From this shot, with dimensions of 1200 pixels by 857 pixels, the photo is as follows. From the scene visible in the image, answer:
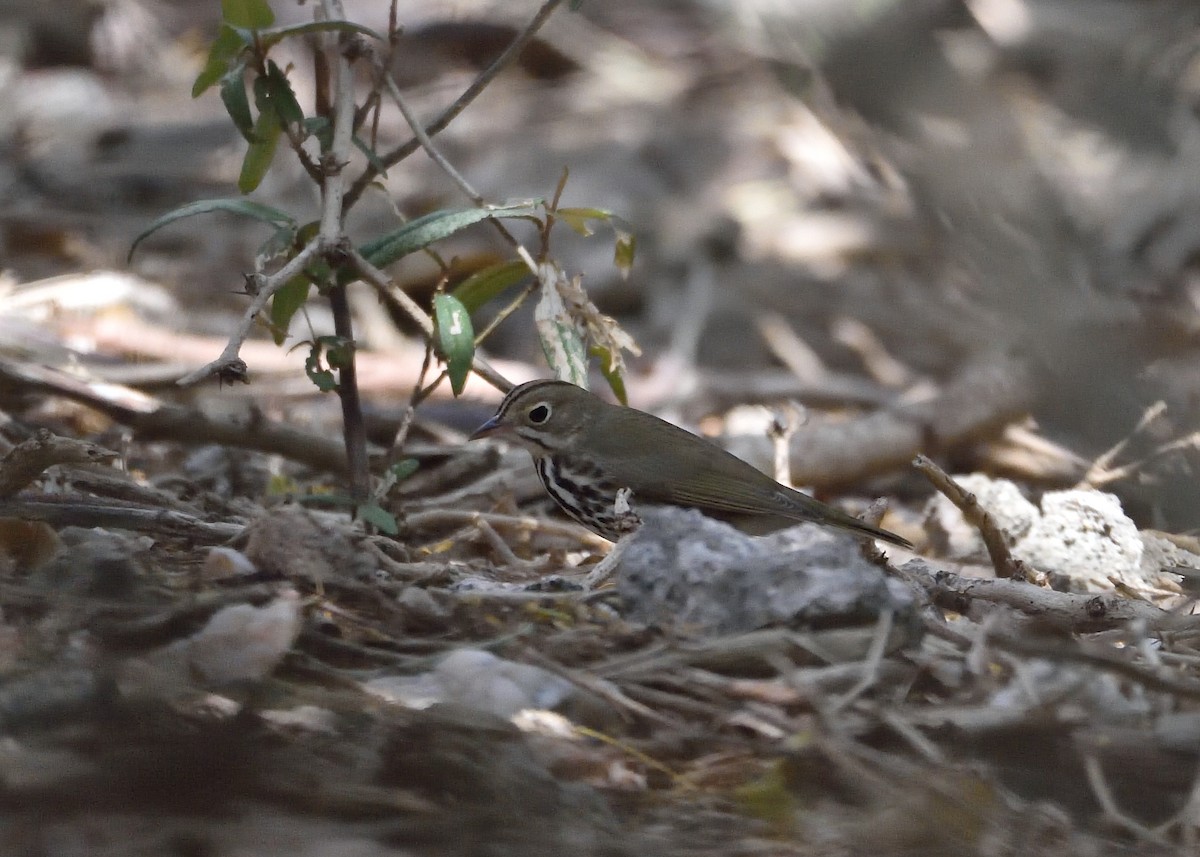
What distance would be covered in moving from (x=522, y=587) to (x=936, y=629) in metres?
0.88

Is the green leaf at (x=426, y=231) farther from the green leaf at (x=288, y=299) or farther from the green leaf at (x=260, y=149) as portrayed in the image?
the green leaf at (x=260, y=149)

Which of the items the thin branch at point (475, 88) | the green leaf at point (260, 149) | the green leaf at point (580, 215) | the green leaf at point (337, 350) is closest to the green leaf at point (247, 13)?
the green leaf at point (260, 149)

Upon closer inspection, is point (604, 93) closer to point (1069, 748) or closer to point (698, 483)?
point (698, 483)

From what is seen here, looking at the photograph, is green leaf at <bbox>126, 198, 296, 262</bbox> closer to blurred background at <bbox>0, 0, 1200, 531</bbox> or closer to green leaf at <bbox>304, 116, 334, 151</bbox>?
green leaf at <bbox>304, 116, 334, 151</bbox>

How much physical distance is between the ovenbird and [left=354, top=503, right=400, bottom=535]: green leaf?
2.83 feet

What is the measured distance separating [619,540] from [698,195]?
5293 millimetres

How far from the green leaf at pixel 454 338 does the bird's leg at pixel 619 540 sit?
20.8 inches

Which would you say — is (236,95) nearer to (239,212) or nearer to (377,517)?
(239,212)

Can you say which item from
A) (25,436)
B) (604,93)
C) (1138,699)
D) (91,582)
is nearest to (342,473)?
(25,436)

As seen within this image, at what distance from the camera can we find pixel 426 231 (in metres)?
3.79

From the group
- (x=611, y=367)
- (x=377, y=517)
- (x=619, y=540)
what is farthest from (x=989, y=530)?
(x=377, y=517)

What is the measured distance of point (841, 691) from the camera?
8.89 feet

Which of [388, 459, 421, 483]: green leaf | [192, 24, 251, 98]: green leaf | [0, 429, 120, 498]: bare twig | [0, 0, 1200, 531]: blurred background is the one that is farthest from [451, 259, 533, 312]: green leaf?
[0, 429, 120, 498]: bare twig

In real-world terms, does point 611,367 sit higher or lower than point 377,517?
higher
